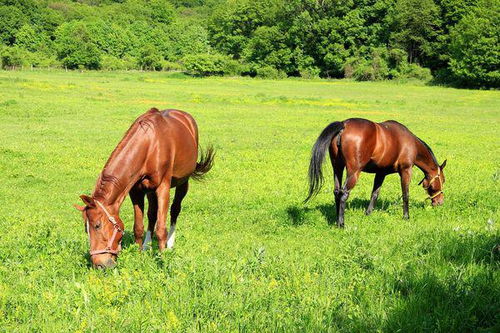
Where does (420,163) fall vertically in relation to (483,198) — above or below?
above

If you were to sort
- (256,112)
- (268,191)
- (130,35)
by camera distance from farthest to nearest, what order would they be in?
(130,35) < (256,112) < (268,191)

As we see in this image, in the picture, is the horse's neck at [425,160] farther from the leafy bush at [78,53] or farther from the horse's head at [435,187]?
the leafy bush at [78,53]

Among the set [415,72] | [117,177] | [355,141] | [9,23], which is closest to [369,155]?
[355,141]

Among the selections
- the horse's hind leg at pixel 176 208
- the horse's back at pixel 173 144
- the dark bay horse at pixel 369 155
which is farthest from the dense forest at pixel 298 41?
the horse's back at pixel 173 144

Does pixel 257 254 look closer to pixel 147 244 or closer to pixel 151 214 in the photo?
pixel 147 244

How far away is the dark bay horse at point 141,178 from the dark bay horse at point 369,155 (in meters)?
2.84

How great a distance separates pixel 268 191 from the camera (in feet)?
39.9

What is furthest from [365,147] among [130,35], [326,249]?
[130,35]

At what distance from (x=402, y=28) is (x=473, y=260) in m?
89.3

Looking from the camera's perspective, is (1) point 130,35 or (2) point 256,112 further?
(1) point 130,35

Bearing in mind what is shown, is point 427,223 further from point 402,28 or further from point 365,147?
point 402,28

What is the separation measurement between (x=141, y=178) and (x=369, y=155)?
5.01 metres

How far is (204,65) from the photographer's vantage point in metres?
95.4

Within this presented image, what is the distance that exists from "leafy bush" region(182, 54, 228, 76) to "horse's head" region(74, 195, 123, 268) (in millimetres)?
92715
